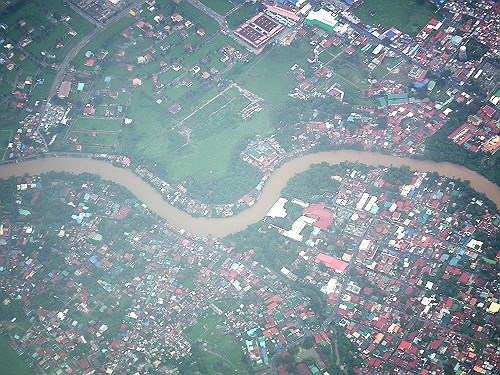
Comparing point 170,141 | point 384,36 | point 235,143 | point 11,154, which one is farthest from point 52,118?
point 384,36

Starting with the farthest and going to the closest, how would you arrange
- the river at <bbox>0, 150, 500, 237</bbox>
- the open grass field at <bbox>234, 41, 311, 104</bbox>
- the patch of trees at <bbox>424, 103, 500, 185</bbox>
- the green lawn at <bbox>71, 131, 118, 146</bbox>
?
1. the open grass field at <bbox>234, 41, 311, 104</bbox>
2. the green lawn at <bbox>71, 131, 118, 146</bbox>
3. the river at <bbox>0, 150, 500, 237</bbox>
4. the patch of trees at <bbox>424, 103, 500, 185</bbox>

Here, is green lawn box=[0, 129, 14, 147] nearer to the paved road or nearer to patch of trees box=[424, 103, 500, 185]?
the paved road

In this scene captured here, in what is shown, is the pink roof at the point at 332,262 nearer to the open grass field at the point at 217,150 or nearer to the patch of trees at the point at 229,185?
the patch of trees at the point at 229,185

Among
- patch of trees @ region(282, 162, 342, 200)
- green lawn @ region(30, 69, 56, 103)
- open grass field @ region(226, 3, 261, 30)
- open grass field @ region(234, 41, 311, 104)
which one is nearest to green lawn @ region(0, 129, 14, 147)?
green lawn @ region(30, 69, 56, 103)

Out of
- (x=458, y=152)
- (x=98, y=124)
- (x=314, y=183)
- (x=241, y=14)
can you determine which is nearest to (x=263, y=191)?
(x=314, y=183)

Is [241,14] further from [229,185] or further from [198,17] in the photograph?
[229,185]

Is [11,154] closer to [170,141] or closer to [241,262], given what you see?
[170,141]
